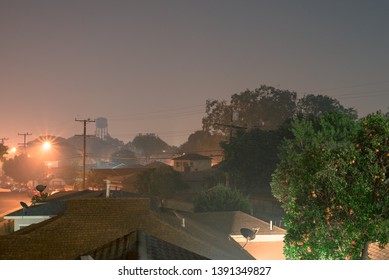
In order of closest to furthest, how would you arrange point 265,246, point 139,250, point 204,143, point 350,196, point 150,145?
1. point 139,250
2. point 350,196
3. point 265,246
4. point 204,143
5. point 150,145

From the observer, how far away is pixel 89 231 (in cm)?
1967

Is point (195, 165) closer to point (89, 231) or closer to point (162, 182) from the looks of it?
point (162, 182)

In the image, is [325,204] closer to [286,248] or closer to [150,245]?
[286,248]

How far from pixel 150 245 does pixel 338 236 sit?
6.96 m

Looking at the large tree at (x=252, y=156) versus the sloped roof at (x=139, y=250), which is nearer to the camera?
the sloped roof at (x=139, y=250)

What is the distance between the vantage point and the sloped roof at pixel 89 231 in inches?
755

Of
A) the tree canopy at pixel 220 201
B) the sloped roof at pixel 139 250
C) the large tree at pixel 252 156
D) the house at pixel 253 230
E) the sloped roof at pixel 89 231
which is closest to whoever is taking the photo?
the sloped roof at pixel 139 250

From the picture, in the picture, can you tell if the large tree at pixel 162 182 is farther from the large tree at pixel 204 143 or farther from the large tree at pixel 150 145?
the large tree at pixel 150 145

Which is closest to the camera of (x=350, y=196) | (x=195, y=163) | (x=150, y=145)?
(x=350, y=196)

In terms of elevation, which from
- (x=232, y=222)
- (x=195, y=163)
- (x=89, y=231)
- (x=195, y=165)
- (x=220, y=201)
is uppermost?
(x=195, y=163)

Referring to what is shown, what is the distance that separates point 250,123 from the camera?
72.2 meters

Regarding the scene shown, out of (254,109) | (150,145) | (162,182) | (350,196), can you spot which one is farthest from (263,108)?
(150,145)

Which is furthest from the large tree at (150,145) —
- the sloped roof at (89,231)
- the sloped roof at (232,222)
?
the sloped roof at (89,231)

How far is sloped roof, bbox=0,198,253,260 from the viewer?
63.0 feet
